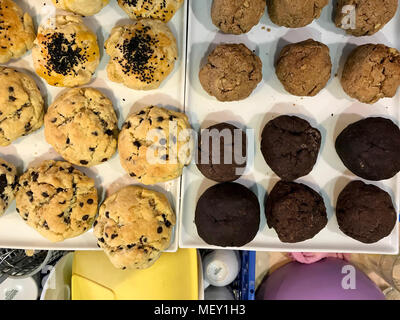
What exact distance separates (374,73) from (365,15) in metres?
0.30

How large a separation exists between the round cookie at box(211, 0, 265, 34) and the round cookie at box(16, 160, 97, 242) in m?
1.09

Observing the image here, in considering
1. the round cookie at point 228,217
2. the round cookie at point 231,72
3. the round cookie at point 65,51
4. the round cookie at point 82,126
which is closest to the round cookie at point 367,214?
the round cookie at point 228,217

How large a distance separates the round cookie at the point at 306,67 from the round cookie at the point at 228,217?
0.62 m

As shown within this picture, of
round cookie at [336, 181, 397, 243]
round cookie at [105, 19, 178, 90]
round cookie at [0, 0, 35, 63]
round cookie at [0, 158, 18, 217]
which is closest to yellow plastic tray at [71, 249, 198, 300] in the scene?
round cookie at [0, 158, 18, 217]

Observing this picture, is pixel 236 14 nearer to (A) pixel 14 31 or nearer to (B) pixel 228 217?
(B) pixel 228 217

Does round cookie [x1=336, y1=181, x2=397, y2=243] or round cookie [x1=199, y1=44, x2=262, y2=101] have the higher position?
round cookie [x1=199, y1=44, x2=262, y2=101]

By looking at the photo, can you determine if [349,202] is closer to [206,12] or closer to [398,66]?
[398,66]

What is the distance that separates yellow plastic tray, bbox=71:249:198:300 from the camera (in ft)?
6.16

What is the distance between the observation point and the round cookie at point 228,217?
1.71 m

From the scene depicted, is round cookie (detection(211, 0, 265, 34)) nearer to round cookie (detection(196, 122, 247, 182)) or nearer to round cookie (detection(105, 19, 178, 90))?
round cookie (detection(105, 19, 178, 90))

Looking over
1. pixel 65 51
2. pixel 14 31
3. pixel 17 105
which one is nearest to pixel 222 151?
pixel 65 51

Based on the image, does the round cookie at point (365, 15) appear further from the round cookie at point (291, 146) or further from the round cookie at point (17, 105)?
the round cookie at point (17, 105)

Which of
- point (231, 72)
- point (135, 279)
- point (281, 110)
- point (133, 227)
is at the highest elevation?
point (231, 72)

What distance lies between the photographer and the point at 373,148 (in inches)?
66.8
